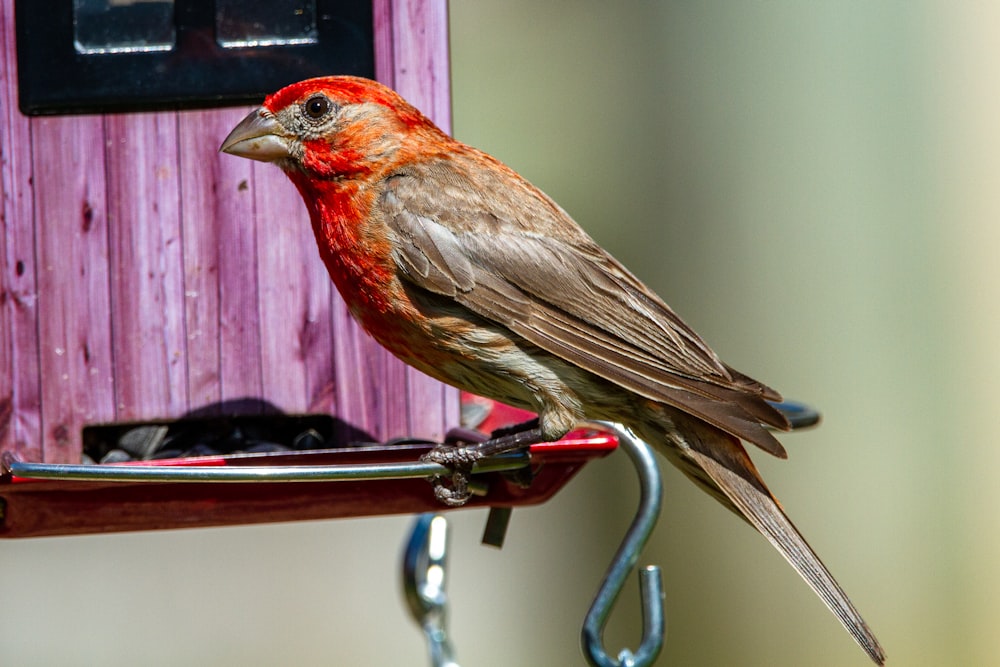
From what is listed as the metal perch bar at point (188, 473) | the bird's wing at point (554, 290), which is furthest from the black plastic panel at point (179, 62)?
the metal perch bar at point (188, 473)

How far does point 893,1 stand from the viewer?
30.1 ft

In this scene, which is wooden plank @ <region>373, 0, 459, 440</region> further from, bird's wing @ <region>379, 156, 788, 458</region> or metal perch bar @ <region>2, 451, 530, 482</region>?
metal perch bar @ <region>2, 451, 530, 482</region>

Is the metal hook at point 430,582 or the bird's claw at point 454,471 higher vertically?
the bird's claw at point 454,471

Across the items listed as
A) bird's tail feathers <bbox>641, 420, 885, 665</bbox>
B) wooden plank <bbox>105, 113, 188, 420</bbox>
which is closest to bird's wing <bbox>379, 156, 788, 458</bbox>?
bird's tail feathers <bbox>641, 420, 885, 665</bbox>

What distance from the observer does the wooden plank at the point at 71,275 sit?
4.20m

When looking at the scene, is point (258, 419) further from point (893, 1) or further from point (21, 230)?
point (893, 1)

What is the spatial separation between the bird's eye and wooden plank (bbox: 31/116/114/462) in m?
0.67

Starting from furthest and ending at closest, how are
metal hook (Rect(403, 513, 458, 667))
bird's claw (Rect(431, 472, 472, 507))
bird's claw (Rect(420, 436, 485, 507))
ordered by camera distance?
metal hook (Rect(403, 513, 458, 667)), bird's claw (Rect(431, 472, 472, 507)), bird's claw (Rect(420, 436, 485, 507))

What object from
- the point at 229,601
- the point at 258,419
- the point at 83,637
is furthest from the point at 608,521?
the point at 258,419

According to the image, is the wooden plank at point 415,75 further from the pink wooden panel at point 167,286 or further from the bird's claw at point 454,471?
the bird's claw at point 454,471

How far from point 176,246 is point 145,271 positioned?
117 mm

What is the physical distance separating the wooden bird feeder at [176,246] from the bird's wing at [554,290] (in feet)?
1.50

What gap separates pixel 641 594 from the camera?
11.4 feet

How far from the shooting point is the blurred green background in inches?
316
